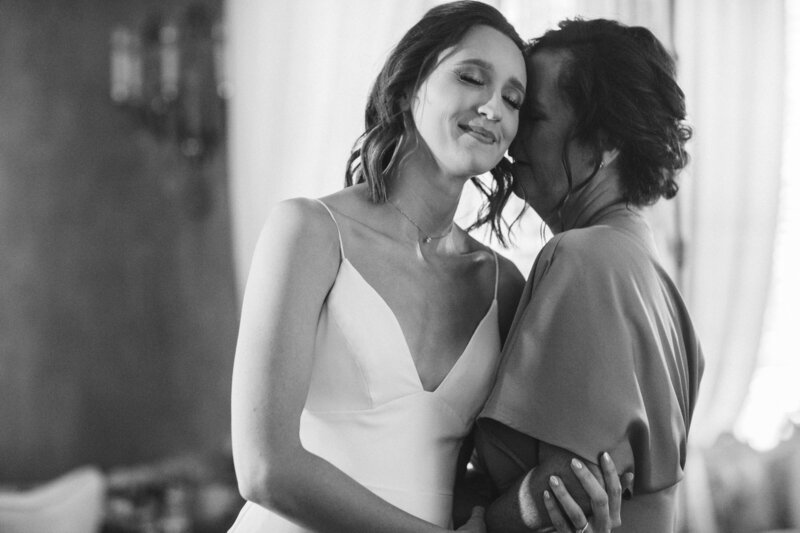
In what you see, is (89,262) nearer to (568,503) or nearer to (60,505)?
(60,505)

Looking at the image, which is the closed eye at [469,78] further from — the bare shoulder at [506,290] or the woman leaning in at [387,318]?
the bare shoulder at [506,290]

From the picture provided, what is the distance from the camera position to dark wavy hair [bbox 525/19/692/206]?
54.6 inches

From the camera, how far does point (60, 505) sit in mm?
2793

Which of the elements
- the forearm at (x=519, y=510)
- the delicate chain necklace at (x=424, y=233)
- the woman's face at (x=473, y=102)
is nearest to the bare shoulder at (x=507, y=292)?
the delicate chain necklace at (x=424, y=233)

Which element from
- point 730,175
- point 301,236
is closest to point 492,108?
point 301,236

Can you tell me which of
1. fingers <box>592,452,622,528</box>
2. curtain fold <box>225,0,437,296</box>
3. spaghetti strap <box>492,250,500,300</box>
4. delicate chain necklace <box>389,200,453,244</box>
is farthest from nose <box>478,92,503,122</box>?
curtain fold <box>225,0,437,296</box>

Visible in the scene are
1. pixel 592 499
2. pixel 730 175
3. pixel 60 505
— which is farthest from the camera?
pixel 730 175

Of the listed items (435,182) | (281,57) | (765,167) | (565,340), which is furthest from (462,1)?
(765,167)

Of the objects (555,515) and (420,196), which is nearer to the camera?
(555,515)

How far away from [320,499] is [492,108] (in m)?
0.65

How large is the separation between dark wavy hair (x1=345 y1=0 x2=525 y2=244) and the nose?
0.11 metres

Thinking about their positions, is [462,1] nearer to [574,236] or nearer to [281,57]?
[574,236]

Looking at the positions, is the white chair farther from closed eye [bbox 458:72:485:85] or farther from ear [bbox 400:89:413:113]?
closed eye [bbox 458:72:485:85]

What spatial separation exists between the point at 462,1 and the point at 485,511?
83 centimetres
